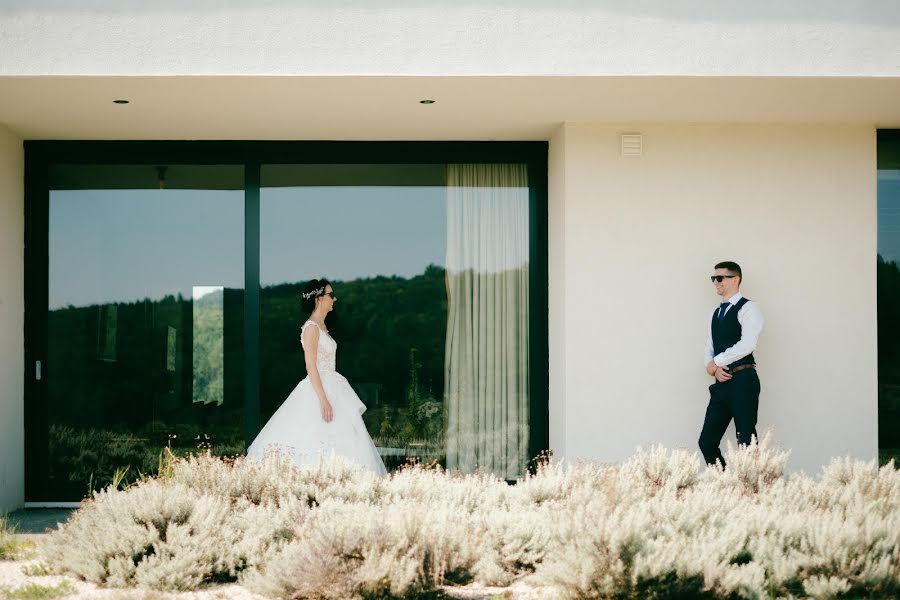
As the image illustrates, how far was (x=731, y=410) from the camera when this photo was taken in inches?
280

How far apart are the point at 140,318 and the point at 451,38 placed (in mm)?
3982

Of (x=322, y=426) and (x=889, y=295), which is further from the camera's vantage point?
(x=889, y=295)

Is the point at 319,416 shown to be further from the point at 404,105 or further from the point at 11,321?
the point at 11,321

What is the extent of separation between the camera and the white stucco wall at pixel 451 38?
20.8ft

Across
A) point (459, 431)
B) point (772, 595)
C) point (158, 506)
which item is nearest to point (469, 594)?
point (772, 595)

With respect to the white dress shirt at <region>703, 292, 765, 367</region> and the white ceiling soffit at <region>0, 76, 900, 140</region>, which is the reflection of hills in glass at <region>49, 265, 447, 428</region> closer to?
the white ceiling soffit at <region>0, 76, 900, 140</region>

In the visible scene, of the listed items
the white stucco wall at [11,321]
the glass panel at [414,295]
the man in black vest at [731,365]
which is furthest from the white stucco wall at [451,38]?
the glass panel at [414,295]

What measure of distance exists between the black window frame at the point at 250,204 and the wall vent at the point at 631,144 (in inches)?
38.5

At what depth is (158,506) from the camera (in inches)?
207

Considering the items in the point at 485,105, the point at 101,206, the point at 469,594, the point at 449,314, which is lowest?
the point at 469,594

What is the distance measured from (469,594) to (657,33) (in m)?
4.03

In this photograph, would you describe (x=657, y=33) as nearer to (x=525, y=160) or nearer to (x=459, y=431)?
(x=525, y=160)

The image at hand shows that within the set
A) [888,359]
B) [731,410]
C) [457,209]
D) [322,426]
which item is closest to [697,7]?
[457,209]

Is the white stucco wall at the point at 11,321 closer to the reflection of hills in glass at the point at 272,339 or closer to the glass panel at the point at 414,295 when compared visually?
the reflection of hills in glass at the point at 272,339
